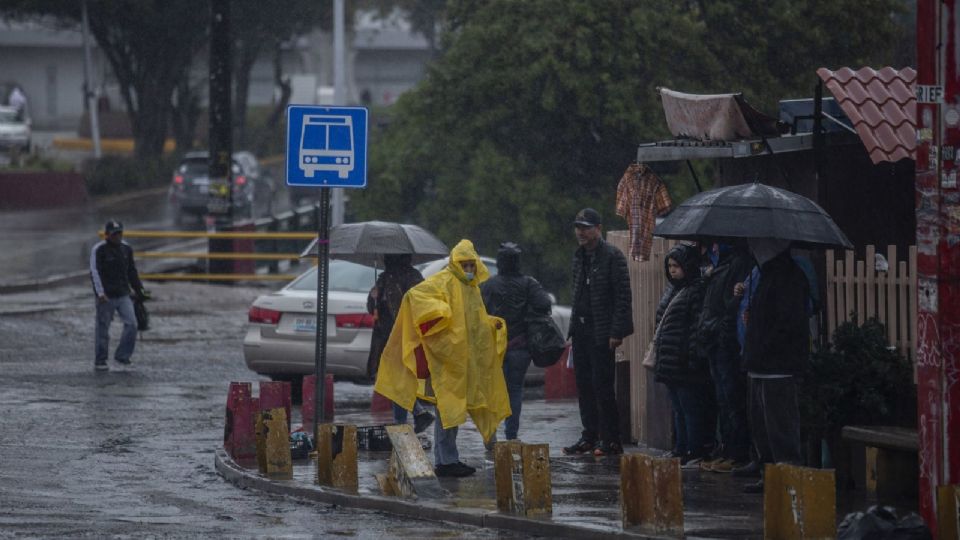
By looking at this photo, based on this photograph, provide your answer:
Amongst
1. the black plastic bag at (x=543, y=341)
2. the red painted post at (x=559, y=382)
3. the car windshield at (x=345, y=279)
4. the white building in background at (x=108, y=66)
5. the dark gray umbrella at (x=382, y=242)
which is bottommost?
the red painted post at (x=559, y=382)

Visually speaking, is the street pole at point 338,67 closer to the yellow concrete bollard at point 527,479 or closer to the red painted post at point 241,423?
the red painted post at point 241,423

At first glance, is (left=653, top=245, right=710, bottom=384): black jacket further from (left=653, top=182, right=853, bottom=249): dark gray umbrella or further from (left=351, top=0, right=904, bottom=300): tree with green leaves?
(left=351, top=0, right=904, bottom=300): tree with green leaves

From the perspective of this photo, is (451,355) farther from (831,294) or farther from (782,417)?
(831,294)

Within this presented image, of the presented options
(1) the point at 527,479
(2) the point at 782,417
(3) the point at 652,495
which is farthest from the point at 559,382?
(3) the point at 652,495

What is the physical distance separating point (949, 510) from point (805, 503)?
0.77m

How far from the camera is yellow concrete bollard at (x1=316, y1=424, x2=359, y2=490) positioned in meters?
12.0

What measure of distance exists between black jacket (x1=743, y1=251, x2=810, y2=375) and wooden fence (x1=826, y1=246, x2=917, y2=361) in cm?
82

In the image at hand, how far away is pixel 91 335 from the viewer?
23.8 meters

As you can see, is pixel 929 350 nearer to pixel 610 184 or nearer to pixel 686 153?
pixel 686 153

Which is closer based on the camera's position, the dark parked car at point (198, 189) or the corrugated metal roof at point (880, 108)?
the corrugated metal roof at point (880, 108)

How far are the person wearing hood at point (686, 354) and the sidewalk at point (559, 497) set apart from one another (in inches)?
17.6

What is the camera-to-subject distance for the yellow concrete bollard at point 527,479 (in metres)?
10.6

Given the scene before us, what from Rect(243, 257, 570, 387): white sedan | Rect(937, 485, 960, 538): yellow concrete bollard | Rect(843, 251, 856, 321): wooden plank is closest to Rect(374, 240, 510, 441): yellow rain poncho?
Rect(843, 251, 856, 321): wooden plank

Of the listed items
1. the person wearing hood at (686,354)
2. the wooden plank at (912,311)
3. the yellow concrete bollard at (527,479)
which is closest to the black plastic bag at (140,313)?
the person wearing hood at (686,354)
